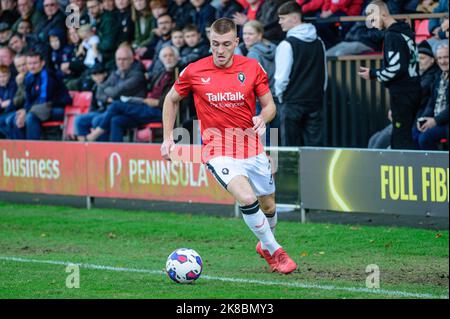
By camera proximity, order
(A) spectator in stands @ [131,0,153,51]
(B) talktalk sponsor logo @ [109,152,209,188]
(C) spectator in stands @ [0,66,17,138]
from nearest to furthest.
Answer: (B) talktalk sponsor logo @ [109,152,209,188]
(A) spectator in stands @ [131,0,153,51]
(C) spectator in stands @ [0,66,17,138]

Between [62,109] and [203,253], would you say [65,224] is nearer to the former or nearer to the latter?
[203,253]

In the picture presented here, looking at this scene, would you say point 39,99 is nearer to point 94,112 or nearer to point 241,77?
point 94,112

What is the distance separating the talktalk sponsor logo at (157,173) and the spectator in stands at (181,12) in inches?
110

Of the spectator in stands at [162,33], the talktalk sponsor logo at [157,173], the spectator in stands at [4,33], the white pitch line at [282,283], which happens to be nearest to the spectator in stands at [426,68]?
the talktalk sponsor logo at [157,173]

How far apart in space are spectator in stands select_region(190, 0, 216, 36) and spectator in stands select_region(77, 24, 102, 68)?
7.24 feet

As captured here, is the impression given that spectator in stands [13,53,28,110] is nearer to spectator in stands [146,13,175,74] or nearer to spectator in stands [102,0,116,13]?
spectator in stands [102,0,116,13]

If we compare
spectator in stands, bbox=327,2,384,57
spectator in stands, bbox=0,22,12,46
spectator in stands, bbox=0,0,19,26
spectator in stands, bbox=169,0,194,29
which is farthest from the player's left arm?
spectator in stands, bbox=0,0,19,26

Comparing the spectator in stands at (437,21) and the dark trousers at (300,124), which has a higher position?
the spectator in stands at (437,21)

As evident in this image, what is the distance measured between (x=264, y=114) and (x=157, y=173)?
571cm

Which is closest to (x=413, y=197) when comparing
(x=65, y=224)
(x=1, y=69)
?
(x=65, y=224)

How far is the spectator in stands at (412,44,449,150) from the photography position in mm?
13852

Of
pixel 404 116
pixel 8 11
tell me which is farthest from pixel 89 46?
pixel 404 116

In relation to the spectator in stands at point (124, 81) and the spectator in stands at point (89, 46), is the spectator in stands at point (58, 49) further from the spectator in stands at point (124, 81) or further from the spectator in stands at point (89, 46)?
the spectator in stands at point (124, 81)

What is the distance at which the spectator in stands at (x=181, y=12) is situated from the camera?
1777cm
